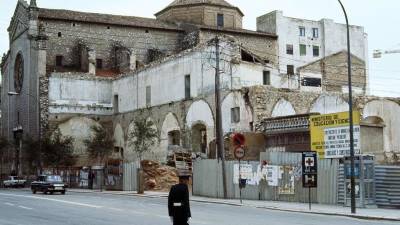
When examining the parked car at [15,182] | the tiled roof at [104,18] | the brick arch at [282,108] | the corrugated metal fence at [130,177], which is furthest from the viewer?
the tiled roof at [104,18]

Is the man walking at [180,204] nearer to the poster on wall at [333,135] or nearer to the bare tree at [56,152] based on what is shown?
the poster on wall at [333,135]

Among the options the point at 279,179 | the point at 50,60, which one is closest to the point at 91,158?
the point at 50,60

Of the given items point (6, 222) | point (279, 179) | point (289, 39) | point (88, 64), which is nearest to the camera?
point (6, 222)

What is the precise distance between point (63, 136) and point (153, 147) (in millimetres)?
12764

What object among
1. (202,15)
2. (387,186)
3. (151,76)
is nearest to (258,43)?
(202,15)

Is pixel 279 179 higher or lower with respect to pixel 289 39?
lower

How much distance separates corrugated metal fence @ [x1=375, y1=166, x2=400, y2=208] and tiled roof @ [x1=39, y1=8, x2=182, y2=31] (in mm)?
54925

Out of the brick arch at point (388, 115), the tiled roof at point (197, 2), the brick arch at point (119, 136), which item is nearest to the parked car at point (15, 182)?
the brick arch at point (119, 136)

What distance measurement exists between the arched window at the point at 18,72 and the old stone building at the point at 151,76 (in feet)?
0.45

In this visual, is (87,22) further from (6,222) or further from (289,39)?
(6,222)

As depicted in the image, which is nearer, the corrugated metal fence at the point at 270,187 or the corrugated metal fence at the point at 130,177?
the corrugated metal fence at the point at 270,187

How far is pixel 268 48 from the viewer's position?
80625mm

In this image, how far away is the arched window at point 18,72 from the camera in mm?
79812

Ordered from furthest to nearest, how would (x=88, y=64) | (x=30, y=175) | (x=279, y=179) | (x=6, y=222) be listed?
(x=88, y=64) < (x=30, y=175) < (x=279, y=179) < (x=6, y=222)
